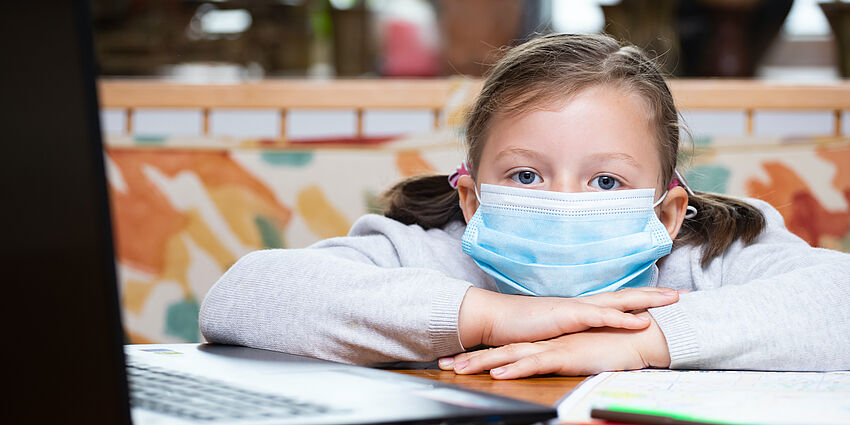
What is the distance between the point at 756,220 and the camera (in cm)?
109

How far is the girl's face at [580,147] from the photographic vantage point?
94 centimetres

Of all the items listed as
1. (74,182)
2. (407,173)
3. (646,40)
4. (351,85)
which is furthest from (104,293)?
(646,40)

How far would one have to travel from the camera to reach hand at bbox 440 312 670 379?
0.76m

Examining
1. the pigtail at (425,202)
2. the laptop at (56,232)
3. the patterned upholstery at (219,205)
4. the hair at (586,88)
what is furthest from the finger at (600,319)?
the patterned upholstery at (219,205)

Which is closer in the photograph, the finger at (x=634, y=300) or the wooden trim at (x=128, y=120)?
the finger at (x=634, y=300)

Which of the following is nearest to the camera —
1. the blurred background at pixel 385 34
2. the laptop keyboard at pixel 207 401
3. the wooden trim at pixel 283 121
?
the laptop keyboard at pixel 207 401

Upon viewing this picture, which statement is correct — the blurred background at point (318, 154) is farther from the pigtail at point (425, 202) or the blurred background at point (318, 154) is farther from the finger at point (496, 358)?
the finger at point (496, 358)

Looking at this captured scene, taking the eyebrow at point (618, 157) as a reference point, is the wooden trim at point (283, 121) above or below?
below

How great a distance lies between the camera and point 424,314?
31.6 inches

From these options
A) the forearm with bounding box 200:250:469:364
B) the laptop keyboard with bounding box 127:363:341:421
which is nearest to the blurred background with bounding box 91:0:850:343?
the forearm with bounding box 200:250:469:364

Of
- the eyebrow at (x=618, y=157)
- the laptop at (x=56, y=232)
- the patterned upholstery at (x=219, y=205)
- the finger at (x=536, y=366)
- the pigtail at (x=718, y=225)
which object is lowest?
the patterned upholstery at (x=219, y=205)

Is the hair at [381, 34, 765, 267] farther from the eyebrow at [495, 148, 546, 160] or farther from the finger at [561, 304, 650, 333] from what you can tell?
the finger at [561, 304, 650, 333]

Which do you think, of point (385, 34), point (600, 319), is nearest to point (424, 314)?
point (600, 319)

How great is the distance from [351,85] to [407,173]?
31 centimetres
